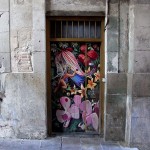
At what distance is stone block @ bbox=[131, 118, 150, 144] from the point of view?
680cm

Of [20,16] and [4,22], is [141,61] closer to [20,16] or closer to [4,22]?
[20,16]

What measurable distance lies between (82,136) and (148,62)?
7.64ft

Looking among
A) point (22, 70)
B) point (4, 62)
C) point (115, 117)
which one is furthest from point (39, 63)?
point (115, 117)

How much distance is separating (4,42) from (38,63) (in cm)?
90

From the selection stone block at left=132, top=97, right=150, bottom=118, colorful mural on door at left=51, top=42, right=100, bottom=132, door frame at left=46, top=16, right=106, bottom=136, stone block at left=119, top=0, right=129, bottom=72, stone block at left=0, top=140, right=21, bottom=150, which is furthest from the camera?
colorful mural on door at left=51, top=42, right=100, bottom=132

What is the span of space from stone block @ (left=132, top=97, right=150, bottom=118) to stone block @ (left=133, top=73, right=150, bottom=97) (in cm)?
9

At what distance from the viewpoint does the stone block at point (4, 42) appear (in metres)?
7.06

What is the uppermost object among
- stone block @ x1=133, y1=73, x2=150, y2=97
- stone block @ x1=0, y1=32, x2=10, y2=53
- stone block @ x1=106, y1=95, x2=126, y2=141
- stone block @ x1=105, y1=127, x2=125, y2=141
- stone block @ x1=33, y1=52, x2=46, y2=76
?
stone block @ x1=0, y1=32, x2=10, y2=53

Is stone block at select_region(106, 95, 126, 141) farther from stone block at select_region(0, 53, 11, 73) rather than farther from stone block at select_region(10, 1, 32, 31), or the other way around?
stone block at select_region(10, 1, 32, 31)

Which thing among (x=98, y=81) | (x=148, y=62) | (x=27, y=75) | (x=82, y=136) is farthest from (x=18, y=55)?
(x=148, y=62)

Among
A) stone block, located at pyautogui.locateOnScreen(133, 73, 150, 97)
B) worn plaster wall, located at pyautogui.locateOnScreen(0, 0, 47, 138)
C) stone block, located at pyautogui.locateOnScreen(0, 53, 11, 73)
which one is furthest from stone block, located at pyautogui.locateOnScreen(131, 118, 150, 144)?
stone block, located at pyautogui.locateOnScreen(0, 53, 11, 73)

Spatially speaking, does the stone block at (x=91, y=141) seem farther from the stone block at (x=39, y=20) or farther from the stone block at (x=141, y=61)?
the stone block at (x=39, y=20)

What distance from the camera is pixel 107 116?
7102 mm

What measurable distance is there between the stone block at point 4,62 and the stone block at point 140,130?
303 cm
